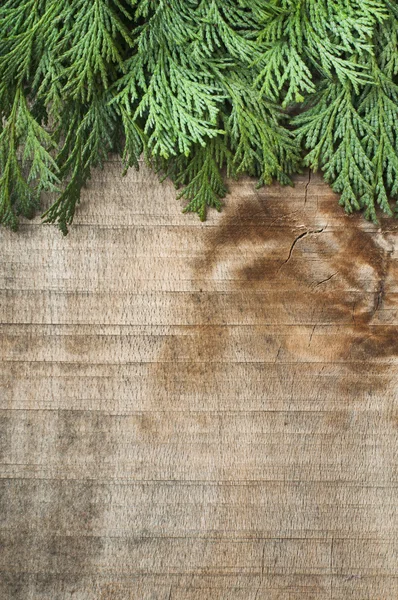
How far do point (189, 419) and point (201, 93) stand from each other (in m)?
1.09

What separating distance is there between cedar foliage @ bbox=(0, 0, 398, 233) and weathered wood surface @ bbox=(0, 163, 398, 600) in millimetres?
187

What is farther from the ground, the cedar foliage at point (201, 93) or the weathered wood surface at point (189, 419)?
the cedar foliage at point (201, 93)

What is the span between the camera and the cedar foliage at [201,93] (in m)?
2.04

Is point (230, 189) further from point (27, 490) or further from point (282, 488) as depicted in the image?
point (27, 490)

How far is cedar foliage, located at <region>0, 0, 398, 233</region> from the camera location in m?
2.04

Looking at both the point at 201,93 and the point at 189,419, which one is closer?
the point at 201,93

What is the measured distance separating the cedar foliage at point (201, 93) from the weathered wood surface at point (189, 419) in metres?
0.19

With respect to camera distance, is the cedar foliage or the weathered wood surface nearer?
the cedar foliage

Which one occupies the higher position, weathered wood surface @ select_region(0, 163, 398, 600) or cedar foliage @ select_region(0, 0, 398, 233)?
cedar foliage @ select_region(0, 0, 398, 233)

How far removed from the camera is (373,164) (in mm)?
2166

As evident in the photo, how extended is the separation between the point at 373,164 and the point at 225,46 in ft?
1.98

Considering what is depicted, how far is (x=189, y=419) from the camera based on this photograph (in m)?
2.35

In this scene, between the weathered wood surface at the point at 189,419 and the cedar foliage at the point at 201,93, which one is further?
the weathered wood surface at the point at 189,419

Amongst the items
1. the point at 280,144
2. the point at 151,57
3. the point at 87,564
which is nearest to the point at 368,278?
the point at 280,144
